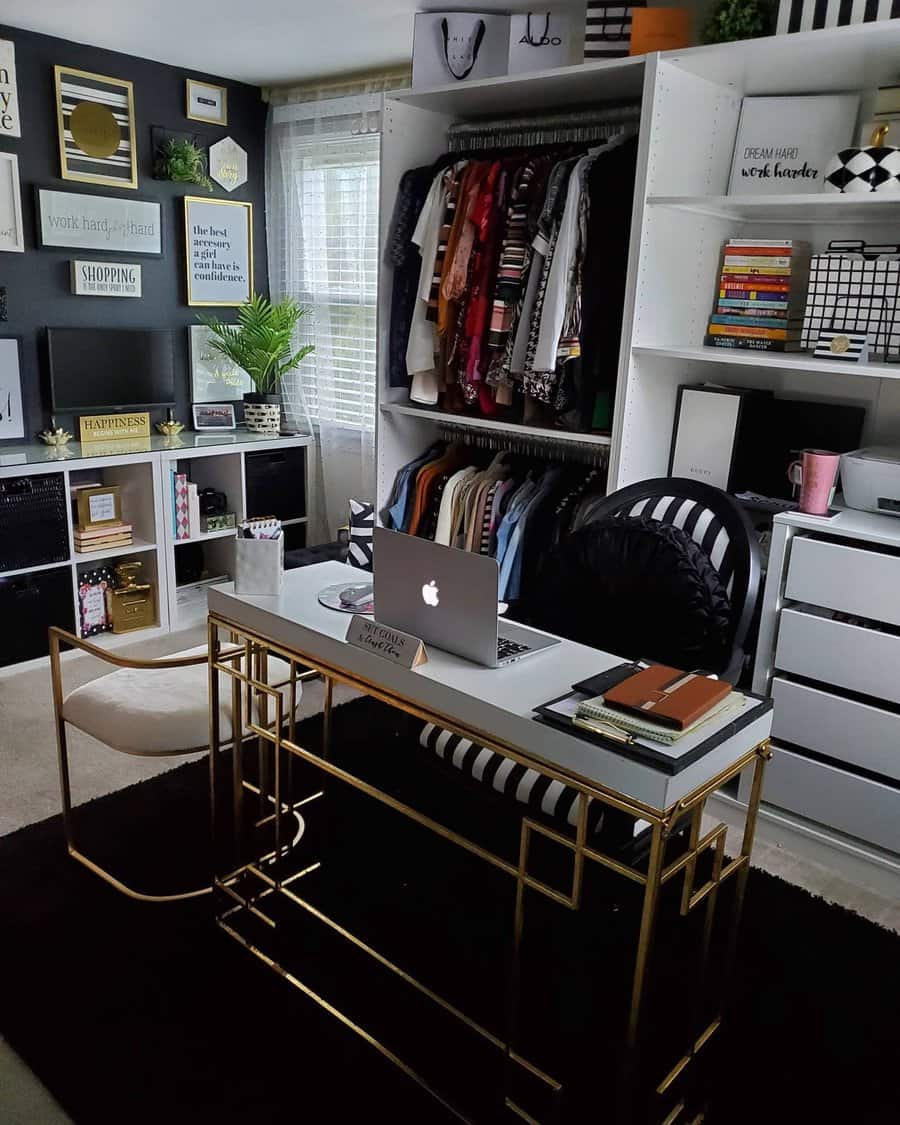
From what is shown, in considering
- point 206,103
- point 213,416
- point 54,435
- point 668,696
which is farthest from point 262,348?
point 668,696

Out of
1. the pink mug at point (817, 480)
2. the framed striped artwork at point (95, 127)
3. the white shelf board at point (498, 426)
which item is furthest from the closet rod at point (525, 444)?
the framed striped artwork at point (95, 127)

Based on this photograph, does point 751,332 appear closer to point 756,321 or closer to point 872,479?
point 756,321

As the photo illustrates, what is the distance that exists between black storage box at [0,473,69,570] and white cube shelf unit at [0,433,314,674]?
0.06 feet

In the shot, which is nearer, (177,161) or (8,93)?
(8,93)

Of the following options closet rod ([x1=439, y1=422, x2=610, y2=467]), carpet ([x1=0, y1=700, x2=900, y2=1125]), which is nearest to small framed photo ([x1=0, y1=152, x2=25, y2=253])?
closet rod ([x1=439, y1=422, x2=610, y2=467])

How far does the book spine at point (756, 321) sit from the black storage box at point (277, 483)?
220cm

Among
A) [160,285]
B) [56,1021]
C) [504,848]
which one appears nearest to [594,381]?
[504,848]

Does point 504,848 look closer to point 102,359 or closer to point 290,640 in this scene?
point 290,640

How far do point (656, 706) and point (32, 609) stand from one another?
114 inches

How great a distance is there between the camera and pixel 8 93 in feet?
12.0

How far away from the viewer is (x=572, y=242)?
2734 millimetres

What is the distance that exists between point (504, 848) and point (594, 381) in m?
1.40

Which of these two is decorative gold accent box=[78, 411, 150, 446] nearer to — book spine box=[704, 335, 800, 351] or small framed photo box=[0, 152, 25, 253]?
small framed photo box=[0, 152, 25, 253]

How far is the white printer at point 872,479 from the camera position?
7.95 ft
